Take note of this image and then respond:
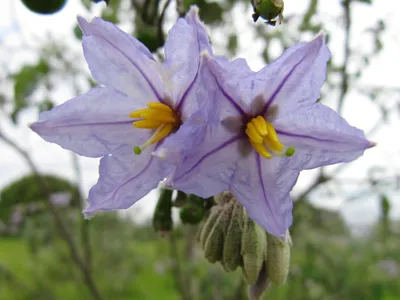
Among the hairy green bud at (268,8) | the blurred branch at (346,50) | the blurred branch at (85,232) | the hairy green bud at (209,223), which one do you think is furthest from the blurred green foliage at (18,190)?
the hairy green bud at (268,8)

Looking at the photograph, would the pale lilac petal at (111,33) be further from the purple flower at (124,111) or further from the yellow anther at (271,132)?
the yellow anther at (271,132)

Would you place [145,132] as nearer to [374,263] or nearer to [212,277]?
[212,277]

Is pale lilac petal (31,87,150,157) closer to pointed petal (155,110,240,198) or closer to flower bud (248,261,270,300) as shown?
pointed petal (155,110,240,198)

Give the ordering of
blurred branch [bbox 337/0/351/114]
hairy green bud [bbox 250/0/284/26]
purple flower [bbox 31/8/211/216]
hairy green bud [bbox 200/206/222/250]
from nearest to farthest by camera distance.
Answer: hairy green bud [bbox 250/0/284/26]
purple flower [bbox 31/8/211/216]
hairy green bud [bbox 200/206/222/250]
blurred branch [bbox 337/0/351/114]

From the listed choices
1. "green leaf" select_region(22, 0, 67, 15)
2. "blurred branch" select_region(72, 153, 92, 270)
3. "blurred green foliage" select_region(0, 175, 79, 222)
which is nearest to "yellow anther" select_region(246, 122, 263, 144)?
"green leaf" select_region(22, 0, 67, 15)

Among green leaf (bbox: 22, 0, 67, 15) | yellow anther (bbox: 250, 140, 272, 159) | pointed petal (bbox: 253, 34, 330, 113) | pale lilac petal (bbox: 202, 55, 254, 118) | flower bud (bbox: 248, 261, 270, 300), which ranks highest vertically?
green leaf (bbox: 22, 0, 67, 15)

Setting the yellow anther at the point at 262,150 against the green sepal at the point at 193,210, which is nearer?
the yellow anther at the point at 262,150

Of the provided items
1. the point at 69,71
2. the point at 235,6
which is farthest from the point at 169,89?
the point at 69,71
